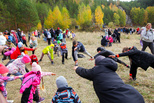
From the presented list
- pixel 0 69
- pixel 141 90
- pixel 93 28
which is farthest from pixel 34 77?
pixel 93 28

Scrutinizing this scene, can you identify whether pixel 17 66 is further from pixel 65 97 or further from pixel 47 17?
pixel 47 17

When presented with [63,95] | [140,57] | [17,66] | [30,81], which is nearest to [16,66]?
[17,66]

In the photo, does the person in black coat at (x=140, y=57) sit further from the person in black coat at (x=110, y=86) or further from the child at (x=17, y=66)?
the child at (x=17, y=66)

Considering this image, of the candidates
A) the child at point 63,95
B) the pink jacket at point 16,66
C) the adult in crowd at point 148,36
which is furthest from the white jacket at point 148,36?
the pink jacket at point 16,66

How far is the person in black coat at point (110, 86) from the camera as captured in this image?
1765mm

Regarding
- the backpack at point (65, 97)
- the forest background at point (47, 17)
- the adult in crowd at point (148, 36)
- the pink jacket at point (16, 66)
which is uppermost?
the forest background at point (47, 17)

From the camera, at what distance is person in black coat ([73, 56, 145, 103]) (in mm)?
1765

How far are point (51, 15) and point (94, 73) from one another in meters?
36.2

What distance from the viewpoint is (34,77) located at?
2.83 metres

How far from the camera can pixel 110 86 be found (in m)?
1.86

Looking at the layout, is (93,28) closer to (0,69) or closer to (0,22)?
(0,22)

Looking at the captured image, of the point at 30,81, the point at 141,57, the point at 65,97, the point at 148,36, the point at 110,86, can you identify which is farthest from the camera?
the point at 148,36

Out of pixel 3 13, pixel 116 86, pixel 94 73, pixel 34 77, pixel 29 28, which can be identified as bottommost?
pixel 34 77

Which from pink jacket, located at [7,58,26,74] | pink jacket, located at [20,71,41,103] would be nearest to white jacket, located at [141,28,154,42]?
pink jacket, located at [20,71,41,103]
